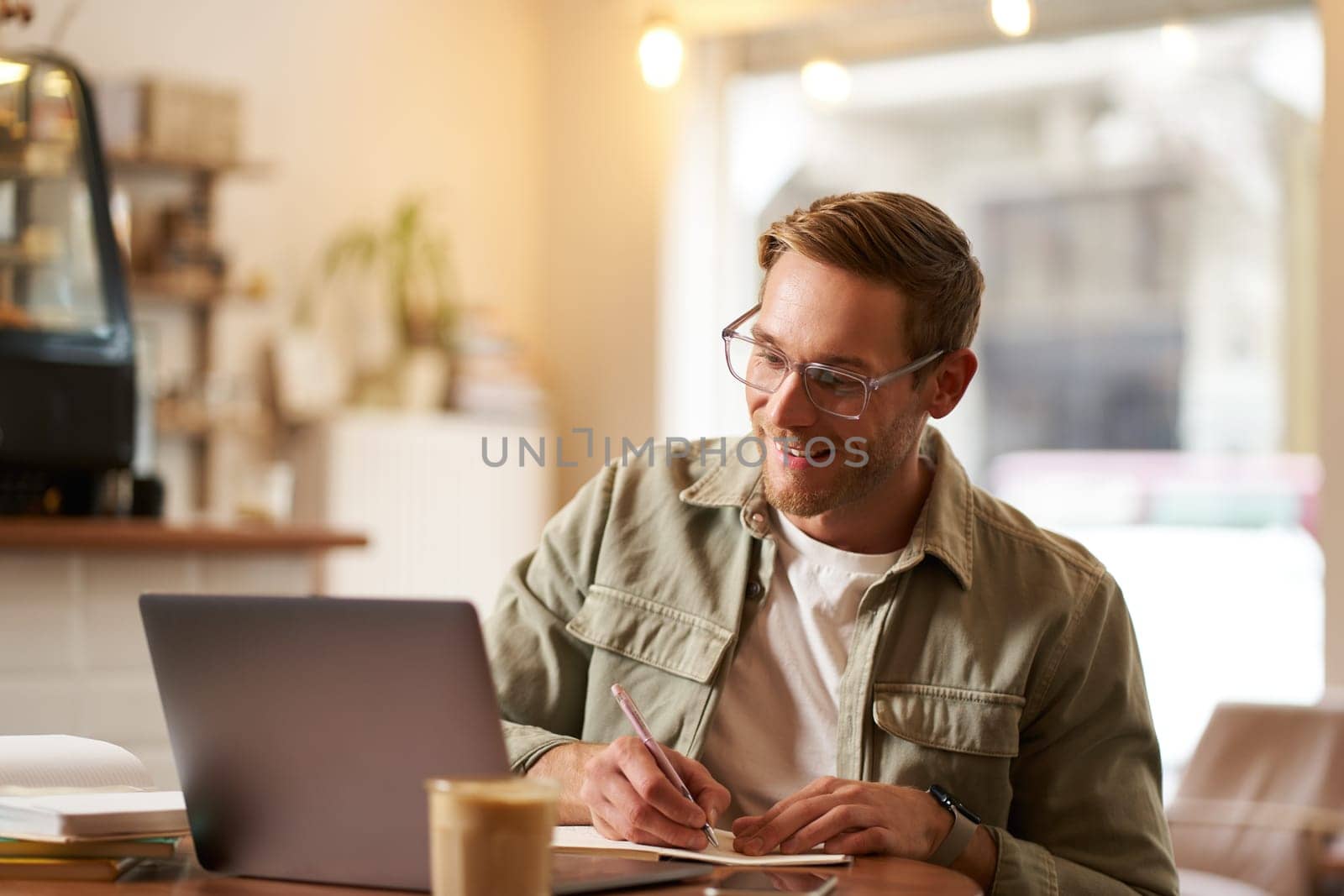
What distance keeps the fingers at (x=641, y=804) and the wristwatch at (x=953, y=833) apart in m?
0.24

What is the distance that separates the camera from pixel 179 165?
13.5 feet

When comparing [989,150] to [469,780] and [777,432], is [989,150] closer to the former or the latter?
[777,432]

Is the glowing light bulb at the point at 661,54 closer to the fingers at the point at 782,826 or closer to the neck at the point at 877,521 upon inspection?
the neck at the point at 877,521

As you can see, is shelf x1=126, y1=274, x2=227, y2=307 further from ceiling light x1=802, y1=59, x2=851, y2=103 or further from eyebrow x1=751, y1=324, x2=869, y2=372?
eyebrow x1=751, y1=324, x2=869, y2=372

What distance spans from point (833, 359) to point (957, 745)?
1.30 feet

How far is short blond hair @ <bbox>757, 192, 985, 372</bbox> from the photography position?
155 cm

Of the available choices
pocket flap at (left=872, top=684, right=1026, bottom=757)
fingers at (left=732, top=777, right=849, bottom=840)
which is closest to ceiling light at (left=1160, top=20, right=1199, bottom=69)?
pocket flap at (left=872, top=684, right=1026, bottom=757)

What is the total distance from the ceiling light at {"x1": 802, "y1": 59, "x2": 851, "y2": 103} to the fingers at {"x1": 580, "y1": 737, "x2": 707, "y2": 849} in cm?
382

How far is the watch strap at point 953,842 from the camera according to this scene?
1298 mm

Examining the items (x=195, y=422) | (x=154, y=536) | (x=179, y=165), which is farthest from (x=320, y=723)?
(x=179, y=165)

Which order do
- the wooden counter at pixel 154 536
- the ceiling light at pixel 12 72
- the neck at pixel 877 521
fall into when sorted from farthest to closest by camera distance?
the ceiling light at pixel 12 72 < the wooden counter at pixel 154 536 < the neck at pixel 877 521

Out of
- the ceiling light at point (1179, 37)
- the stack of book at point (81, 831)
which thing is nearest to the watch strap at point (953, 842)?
the stack of book at point (81, 831)

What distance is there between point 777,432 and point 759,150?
384cm

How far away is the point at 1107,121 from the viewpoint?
883cm
